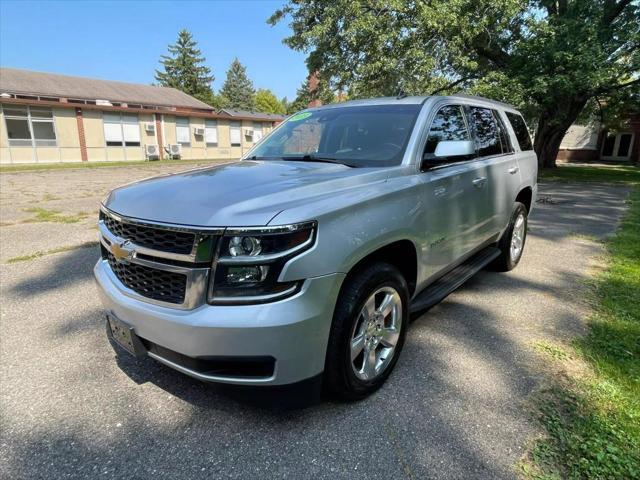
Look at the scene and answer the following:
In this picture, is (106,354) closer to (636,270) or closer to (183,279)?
(183,279)

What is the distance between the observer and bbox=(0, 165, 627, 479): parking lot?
6.82ft

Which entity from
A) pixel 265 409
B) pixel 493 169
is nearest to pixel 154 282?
pixel 265 409

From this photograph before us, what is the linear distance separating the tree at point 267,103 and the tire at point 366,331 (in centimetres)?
7950

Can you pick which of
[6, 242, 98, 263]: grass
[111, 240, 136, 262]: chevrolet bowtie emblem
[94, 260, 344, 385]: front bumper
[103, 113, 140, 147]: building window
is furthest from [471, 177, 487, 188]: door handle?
[103, 113, 140, 147]: building window

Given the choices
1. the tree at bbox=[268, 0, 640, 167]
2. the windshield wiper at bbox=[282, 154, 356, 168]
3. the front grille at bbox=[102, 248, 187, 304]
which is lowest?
the front grille at bbox=[102, 248, 187, 304]

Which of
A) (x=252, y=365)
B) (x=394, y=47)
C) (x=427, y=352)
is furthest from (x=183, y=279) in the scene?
(x=394, y=47)

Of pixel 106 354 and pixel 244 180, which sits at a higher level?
pixel 244 180

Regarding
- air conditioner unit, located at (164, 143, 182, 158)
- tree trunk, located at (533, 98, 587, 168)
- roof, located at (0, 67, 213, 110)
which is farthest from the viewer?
air conditioner unit, located at (164, 143, 182, 158)

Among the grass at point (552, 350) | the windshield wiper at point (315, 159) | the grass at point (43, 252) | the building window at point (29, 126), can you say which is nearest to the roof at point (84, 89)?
the building window at point (29, 126)

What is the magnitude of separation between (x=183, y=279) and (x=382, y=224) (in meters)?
1.16

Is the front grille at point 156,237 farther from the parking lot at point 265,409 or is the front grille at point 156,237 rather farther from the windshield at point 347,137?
the windshield at point 347,137

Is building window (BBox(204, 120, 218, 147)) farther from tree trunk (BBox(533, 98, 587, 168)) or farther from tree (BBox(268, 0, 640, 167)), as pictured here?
tree trunk (BBox(533, 98, 587, 168))

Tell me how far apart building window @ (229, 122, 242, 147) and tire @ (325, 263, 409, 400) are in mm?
32801

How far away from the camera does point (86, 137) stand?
82.6ft
